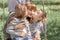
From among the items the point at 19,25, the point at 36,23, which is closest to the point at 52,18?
the point at 36,23

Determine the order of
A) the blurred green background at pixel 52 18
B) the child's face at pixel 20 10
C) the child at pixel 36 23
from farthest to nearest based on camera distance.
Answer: the blurred green background at pixel 52 18 → the child at pixel 36 23 → the child's face at pixel 20 10

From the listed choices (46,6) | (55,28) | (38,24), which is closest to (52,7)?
(46,6)

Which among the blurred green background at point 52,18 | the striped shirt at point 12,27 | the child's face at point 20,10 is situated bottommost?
the blurred green background at point 52,18

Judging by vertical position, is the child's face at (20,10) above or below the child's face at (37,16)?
above

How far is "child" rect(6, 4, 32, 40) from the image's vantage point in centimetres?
185

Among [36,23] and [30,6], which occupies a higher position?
[30,6]

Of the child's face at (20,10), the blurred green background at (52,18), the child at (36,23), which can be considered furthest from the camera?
the blurred green background at (52,18)

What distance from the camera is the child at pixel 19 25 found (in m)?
1.85

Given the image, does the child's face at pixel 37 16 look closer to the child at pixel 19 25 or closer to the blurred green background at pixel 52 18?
the child at pixel 19 25

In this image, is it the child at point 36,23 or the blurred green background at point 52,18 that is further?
the blurred green background at point 52,18

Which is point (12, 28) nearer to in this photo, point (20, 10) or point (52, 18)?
point (20, 10)

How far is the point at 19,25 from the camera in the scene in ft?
6.14

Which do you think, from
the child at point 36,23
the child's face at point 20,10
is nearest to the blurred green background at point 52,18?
the child at point 36,23

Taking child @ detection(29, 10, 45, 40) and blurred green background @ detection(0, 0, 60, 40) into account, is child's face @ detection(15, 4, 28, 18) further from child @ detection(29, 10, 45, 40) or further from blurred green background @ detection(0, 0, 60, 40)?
blurred green background @ detection(0, 0, 60, 40)
